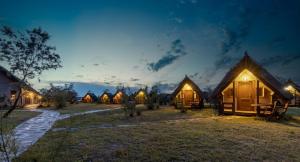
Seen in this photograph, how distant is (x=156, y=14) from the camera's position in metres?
19.4

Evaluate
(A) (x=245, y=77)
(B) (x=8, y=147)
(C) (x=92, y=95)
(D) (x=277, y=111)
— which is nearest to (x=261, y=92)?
(A) (x=245, y=77)

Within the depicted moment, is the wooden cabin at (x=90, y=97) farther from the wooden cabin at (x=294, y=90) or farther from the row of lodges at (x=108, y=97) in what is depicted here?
the wooden cabin at (x=294, y=90)

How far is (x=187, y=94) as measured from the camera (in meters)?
28.4

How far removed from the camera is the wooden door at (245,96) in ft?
55.0

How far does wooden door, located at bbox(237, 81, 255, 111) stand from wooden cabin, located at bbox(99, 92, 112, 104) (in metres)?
39.2

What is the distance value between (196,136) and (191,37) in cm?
1636

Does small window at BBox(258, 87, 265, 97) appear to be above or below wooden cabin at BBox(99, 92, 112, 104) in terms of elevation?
above

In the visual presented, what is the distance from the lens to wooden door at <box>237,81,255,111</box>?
1675 cm

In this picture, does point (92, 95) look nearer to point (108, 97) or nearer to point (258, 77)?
point (108, 97)

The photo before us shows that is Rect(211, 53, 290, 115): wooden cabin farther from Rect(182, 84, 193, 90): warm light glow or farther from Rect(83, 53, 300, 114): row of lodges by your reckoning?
Rect(182, 84, 193, 90): warm light glow

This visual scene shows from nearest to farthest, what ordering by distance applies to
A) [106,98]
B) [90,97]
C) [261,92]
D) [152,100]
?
[261,92] < [152,100] < [106,98] < [90,97]

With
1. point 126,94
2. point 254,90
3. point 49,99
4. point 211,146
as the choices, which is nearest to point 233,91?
point 254,90

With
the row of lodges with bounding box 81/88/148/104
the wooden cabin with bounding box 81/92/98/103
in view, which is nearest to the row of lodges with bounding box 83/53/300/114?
the row of lodges with bounding box 81/88/148/104

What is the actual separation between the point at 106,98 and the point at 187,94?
29774 mm
